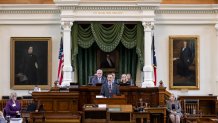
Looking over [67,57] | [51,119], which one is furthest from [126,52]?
[51,119]

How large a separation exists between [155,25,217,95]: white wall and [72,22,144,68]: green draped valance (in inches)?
48.3

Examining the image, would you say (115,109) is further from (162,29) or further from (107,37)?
(162,29)

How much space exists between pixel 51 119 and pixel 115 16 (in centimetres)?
889

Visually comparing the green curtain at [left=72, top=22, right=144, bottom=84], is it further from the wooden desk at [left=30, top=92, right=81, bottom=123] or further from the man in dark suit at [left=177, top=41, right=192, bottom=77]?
the wooden desk at [left=30, top=92, right=81, bottom=123]

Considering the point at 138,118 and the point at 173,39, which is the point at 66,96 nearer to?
the point at 138,118

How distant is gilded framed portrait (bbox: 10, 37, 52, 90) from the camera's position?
26828mm

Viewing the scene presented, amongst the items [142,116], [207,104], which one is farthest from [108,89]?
[207,104]

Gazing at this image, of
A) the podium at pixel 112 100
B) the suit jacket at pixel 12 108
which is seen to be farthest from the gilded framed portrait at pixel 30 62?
the podium at pixel 112 100

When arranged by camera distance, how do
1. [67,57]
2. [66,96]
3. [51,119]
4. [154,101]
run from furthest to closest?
[67,57] < [154,101] < [66,96] < [51,119]

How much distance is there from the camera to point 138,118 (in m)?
20.2

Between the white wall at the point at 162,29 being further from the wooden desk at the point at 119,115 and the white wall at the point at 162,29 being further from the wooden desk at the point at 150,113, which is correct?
the wooden desk at the point at 119,115

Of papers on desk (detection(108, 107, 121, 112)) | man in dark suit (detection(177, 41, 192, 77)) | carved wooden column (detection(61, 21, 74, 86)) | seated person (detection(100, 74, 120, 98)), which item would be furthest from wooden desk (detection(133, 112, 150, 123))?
man in dark suit (detection(177, 41, 192, 77))

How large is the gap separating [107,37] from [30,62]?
382 cm

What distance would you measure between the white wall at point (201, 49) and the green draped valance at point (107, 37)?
1.23m
